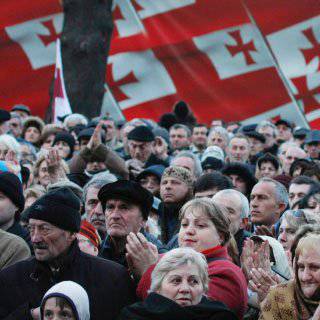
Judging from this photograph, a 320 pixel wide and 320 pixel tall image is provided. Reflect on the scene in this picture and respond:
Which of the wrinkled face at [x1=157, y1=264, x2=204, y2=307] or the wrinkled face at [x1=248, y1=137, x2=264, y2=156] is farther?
the wrinkled face at [x1=248, y1=137, x2=264, y2=156]

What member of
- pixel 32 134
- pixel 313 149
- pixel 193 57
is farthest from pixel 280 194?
pixel 193 57

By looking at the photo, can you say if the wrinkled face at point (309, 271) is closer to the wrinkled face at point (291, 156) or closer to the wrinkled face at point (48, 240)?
the wrinkled face at point (48, 240)

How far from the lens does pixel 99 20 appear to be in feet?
58.9

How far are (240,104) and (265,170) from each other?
626 cm

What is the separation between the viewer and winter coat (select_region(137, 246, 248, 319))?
6.90 metres

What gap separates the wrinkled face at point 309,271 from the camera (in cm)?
674

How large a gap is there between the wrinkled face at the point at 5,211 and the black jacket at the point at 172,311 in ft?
5.79

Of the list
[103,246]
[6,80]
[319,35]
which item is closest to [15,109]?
[6,80]

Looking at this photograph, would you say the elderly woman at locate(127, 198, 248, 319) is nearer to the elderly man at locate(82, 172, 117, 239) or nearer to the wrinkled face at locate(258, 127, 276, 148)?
the elderly man at locate(82, 172, 117, 239)

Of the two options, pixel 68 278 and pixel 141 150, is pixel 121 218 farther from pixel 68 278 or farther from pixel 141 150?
pixel 141 150

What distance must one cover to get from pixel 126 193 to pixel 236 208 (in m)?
1.56

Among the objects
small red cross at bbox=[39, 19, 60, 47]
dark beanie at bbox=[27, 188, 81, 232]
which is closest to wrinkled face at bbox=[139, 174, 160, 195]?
dark beanie at bbox=[27, 188, 81, 232]

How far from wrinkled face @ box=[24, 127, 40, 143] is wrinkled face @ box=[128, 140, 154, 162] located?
8.19ft

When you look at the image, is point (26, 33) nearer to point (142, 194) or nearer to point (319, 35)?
point (319, 35)
